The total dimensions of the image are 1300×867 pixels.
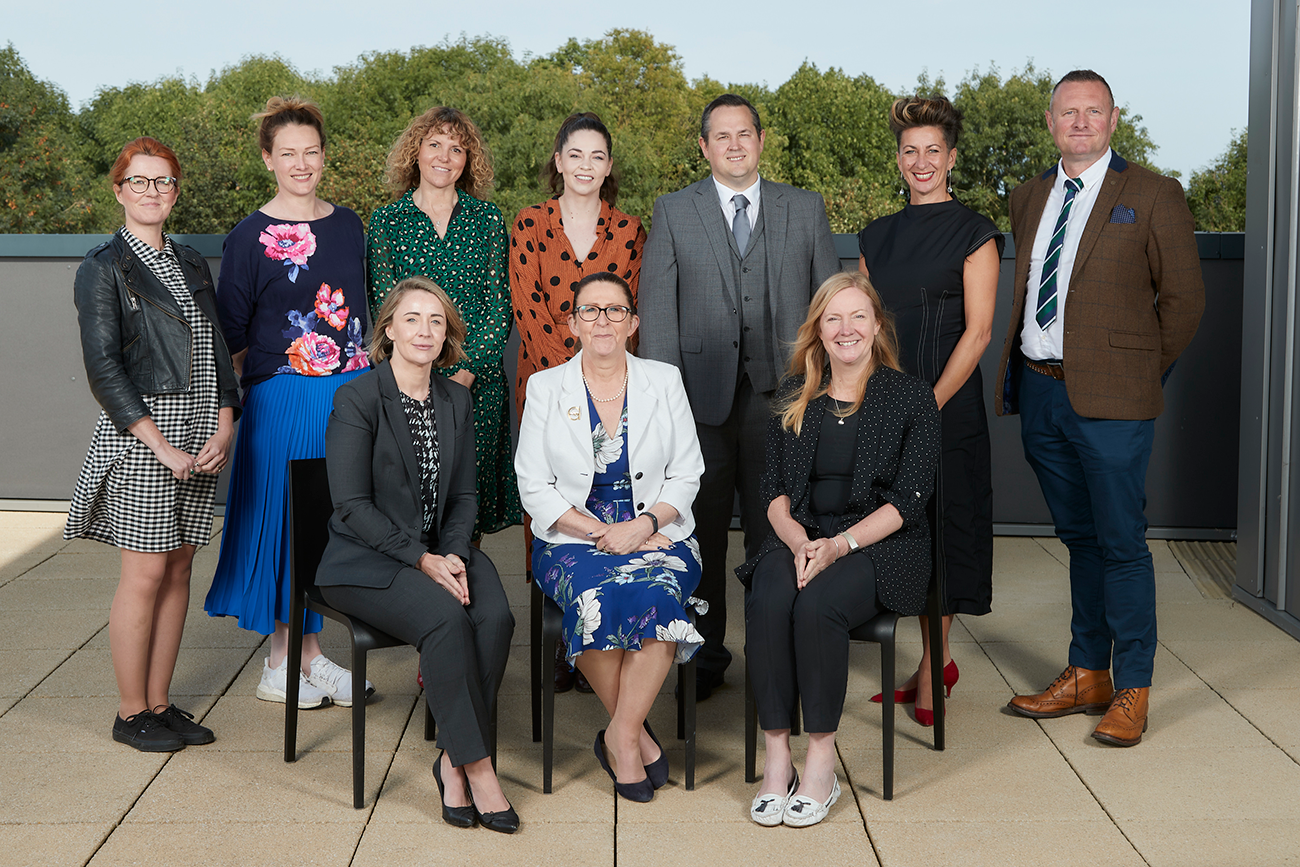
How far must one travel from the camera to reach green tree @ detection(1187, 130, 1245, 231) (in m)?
32.7

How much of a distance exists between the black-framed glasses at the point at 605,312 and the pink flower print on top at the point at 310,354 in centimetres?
86

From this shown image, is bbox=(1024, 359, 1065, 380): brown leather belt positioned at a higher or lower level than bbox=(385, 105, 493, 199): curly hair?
lower

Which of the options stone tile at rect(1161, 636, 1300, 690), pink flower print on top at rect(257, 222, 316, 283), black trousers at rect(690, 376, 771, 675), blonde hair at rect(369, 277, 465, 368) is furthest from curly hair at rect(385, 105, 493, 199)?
stone tile at rect(1161, 636, 1300, 690)

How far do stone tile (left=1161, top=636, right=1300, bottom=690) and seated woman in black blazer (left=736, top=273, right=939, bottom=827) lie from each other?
153 cm

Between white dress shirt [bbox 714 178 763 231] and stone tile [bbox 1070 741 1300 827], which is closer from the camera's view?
stone tile [bbox 1070 741 1300 827]

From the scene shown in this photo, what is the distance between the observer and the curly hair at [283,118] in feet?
11.1

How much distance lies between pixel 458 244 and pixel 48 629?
91.4 inches

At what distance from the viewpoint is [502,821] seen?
273 cm

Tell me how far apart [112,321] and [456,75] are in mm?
44280

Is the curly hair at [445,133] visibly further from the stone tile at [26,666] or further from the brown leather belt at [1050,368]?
the stone tile at [26,666]

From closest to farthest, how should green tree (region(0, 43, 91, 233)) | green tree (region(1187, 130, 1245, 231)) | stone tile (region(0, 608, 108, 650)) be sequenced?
stone tile (region(0, 608, 108, 650))
green tree (region(1187, 130, 1245, 231))
green tree (region(0, 43, 91, 233))

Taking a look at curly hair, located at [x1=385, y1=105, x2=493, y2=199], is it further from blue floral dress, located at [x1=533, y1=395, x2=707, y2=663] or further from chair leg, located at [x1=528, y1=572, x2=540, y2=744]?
chair leg, located at [x1=528, y1=572, x2=540, y2=744]

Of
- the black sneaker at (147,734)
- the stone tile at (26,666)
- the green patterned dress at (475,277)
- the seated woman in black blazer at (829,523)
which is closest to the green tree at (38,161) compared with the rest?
the stone tile at (26,666)

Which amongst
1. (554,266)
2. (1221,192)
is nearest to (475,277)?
(554,266)
